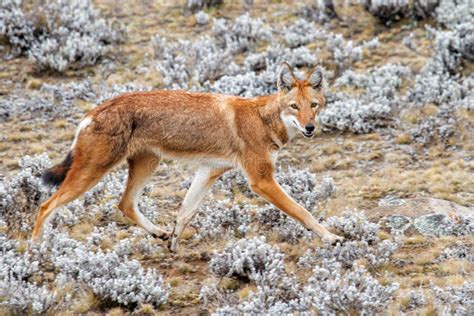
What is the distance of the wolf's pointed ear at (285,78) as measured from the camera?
23.3 feet

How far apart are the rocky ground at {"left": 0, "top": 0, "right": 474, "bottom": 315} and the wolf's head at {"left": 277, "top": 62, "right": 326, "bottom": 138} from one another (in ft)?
3.53

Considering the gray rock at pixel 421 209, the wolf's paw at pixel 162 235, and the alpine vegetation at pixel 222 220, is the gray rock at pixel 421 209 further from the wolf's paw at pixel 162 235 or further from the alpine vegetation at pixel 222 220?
the wolf's paw at pixel 162 235

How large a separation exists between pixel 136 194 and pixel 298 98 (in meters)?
1.86

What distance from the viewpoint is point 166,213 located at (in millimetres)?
8172

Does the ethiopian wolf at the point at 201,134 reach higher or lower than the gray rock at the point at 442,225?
higher

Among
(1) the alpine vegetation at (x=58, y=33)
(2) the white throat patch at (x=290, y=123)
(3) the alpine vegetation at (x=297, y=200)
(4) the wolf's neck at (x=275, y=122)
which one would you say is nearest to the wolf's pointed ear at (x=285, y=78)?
(4) the wolf's neck at (x=275, y=122)

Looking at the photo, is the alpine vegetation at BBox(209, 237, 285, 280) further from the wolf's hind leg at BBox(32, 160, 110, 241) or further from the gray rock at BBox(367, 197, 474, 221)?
the gray rock at BBox(367, 197, 474, 221)

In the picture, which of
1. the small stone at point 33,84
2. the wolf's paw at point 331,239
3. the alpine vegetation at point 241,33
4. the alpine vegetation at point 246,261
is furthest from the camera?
the alpine vegetation at point 241,33

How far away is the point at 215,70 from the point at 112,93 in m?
1.72

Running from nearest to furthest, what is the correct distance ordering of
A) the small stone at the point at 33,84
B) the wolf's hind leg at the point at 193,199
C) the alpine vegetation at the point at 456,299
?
the alpine vegetation at the point at 456,299, the wolf's hind leg at the point at 193,199, the small stone at the point at 33,84

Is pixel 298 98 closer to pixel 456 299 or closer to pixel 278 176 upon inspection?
pixel 278 176

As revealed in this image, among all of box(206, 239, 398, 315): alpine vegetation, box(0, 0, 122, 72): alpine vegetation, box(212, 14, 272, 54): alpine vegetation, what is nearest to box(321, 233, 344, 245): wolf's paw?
box(206, 239, 398, 315): alpine vegetation

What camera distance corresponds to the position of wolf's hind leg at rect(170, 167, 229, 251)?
7043 millimetres

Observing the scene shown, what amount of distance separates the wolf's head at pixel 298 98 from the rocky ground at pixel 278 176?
1.08 meters
